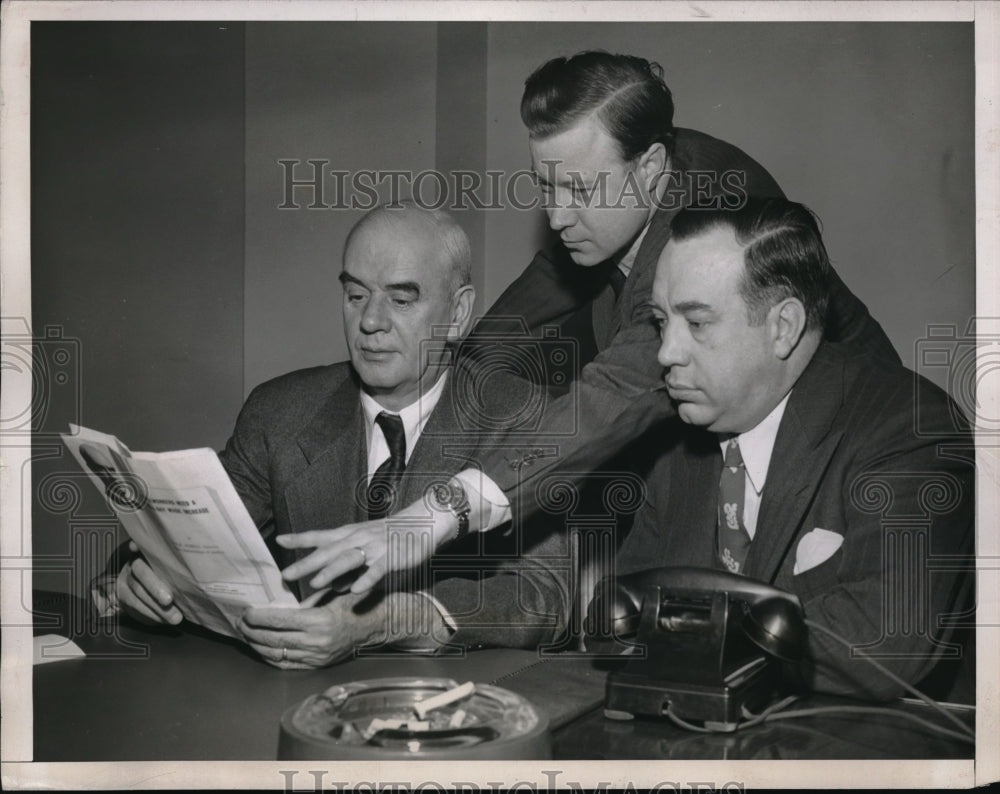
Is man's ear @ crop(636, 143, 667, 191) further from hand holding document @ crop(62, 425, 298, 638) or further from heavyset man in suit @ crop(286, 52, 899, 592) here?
hand holding document @ crop(62, 425, 298, 638)

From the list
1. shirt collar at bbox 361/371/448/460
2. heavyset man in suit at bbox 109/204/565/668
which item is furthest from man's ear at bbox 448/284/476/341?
shirt collar at bbox 361/371/448/460

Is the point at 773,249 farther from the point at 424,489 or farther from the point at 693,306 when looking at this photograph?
the point at 424,489

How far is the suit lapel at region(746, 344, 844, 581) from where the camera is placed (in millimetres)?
2229

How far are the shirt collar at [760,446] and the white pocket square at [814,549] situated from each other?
0.42 ft

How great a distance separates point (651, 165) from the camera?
230 centimetres

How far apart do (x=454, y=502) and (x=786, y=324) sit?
0.73 m

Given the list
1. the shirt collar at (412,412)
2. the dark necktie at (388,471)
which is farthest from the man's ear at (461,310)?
the dark necktie at (388,471)

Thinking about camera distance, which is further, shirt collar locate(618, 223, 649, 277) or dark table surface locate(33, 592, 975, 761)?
shirt collar locate(618, 223, 649, 277)

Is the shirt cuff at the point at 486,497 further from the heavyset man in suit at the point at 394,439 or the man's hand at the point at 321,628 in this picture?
the man's hand at the point at 321,628

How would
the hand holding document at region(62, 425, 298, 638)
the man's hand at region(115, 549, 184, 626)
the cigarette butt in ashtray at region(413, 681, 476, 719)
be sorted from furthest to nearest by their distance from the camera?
the man's hand at region(115, 549, 184, 626) < the hand holding document at region(62, 425, 298, 638) < the cigarette butt in ashtray at region(413, 681, 476, 719)

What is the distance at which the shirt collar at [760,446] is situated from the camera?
7.38ft

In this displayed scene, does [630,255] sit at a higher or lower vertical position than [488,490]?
higher

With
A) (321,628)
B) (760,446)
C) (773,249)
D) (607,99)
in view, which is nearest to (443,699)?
(321,628)

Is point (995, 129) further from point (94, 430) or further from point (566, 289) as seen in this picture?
point (94, 430)
